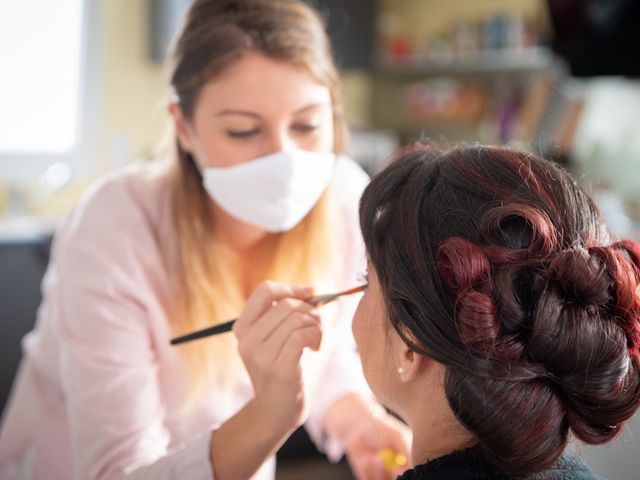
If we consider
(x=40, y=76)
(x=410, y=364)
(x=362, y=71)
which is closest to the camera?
(x=410, y=364)

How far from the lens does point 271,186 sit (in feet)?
3.50

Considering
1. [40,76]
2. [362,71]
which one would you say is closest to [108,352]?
[40,76]

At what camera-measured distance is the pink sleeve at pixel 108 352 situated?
1.00 metres

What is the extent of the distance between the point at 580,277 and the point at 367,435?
55cm

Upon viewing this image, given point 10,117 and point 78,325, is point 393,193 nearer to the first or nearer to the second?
point 78,325

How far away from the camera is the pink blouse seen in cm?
100

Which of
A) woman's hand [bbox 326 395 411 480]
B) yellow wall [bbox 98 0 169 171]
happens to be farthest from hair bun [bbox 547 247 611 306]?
yellow wall [bbox 98 0 169 171]

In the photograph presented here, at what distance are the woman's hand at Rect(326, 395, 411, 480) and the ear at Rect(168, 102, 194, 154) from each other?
19.7 inches

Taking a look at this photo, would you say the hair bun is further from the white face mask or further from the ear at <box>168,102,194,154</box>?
the ear at <box>168,102,194,154</box>

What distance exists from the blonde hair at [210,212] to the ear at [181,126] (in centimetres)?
2

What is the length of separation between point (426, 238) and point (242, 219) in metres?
0.45

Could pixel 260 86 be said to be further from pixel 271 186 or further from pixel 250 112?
pixel 271 186

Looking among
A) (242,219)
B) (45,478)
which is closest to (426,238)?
(242,219)

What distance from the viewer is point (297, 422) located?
3.05 feet
